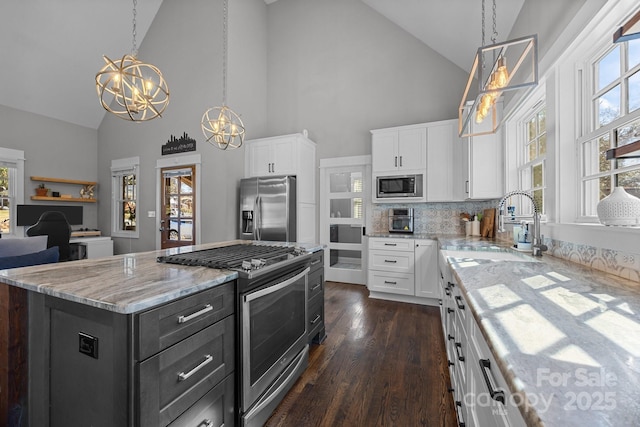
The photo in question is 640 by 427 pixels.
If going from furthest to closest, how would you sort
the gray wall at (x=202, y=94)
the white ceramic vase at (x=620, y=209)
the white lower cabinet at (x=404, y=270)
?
1. the gray wall at (x=202, y=94)
2. the white lower cabinet at (x=404, y=270)
3. the white ceramic vase at (x=620, y=209)

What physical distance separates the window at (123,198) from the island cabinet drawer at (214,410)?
5.27 metres

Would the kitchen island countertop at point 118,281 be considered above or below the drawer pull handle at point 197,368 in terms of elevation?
above

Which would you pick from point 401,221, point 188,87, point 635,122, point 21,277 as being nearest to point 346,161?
point 401,221

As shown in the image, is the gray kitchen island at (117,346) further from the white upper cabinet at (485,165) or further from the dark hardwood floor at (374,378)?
the white upper cabinet at (485,165)

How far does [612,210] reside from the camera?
1.29m

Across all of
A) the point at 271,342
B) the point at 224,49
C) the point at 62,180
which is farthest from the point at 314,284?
the point at 62,180

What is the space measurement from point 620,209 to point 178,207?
540cm

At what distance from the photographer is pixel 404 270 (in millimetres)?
3531

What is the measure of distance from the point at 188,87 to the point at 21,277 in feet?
14.8

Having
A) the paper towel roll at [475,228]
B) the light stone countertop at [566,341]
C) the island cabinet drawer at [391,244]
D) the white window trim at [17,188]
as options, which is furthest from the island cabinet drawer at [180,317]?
the white window trim at [17,188]

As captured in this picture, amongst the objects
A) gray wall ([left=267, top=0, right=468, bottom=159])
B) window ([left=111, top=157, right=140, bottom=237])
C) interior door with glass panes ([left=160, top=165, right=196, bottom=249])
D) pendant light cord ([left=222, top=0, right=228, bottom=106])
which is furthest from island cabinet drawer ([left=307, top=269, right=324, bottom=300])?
window ([left=111, top=157, right=140, bottom=237])

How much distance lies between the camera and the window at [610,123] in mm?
1414

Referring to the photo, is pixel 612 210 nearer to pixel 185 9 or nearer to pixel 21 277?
pixel 21 277

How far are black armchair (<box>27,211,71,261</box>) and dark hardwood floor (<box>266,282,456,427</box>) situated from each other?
4088mm
